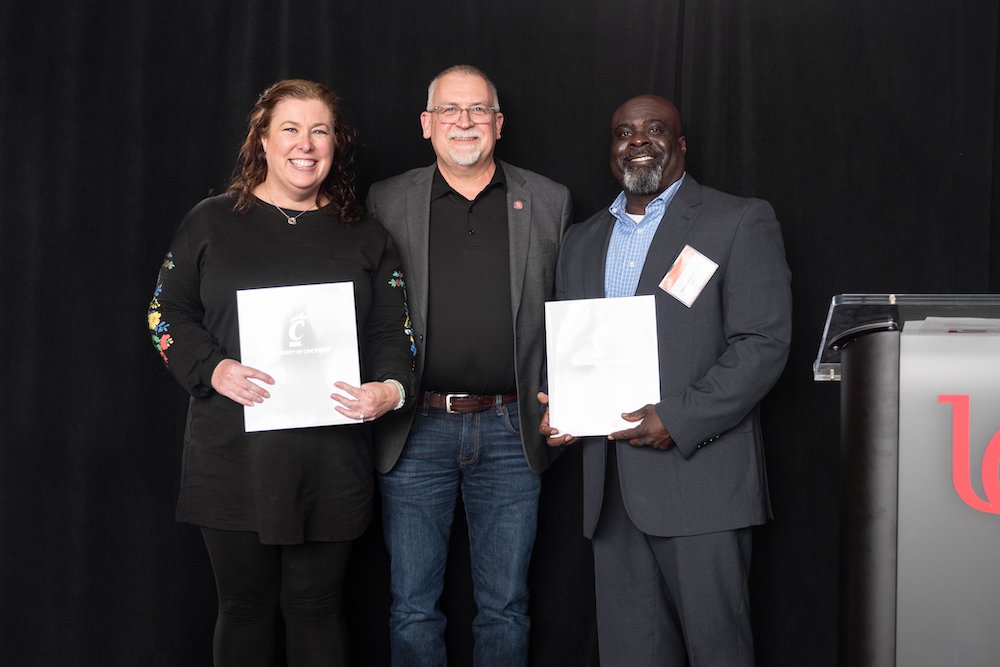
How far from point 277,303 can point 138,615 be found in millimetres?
1638

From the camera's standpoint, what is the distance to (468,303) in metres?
2.36

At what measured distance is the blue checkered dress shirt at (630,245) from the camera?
215 centimetres

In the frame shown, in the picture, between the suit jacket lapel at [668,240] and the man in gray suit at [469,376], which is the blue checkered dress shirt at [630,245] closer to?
the suit jacket lapel at [668,240]

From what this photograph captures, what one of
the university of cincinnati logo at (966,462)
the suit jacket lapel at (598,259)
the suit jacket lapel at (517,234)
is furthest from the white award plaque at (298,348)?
the university of cincinnati logo at (966,462)

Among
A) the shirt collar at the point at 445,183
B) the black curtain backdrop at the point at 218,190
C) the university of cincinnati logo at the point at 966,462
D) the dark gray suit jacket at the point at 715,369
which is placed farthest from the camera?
the black curtain backdrop at the point at 218,190

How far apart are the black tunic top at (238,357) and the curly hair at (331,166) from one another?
0.13 ft

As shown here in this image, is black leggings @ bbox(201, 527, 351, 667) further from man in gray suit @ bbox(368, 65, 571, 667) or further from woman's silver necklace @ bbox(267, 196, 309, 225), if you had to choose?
woman's silver necklace @ bbox(267, 196, 309, 225)

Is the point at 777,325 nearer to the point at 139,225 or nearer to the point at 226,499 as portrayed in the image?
the point at 226,499

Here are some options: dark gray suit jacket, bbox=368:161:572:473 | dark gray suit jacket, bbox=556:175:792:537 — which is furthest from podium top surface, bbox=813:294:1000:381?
dark gray suit jacket, bbox=368:161:572:473

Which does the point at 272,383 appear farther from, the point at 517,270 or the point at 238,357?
the point at 517,270

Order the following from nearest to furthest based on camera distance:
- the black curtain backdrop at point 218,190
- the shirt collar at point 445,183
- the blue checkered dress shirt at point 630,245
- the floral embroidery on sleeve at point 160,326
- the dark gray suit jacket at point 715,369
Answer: the dark gray suit jacket at point 715,369 < the floral embroidery on sleeve at point 160,326 < the blue checkered dress shirt at point 630,245 < the shirt collar at point 445,183 < the black curtain backdrop at point 218,190

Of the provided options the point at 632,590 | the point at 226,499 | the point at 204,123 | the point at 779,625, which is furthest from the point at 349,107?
the point at 779,625

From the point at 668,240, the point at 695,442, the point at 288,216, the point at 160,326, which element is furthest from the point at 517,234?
the point at 160,326

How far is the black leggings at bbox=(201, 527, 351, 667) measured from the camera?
203 cm
